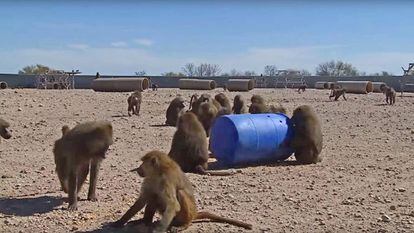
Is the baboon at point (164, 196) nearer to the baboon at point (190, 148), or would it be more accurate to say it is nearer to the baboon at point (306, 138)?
the baboon at point (190, 148)

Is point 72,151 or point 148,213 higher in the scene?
point 72,151

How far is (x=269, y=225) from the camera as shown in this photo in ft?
26.0

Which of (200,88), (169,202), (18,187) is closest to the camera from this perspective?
(169,202)

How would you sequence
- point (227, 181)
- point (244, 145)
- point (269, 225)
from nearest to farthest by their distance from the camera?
point (269, 225) < point (227, 181) < point (244, 145)

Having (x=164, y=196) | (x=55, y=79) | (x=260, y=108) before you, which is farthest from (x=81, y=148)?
(x=55, y=79)

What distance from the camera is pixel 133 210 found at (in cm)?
761

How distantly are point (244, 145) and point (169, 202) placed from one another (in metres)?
5.18

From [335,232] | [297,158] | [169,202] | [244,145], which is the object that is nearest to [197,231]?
[169,202]

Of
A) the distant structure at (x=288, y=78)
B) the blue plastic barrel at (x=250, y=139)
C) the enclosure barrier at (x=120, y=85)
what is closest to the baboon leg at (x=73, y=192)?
the blue plastic barrel at (x=250, y=139)

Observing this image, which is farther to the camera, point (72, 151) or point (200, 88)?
point (200, 88)

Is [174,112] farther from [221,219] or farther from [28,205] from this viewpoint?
[221,219]

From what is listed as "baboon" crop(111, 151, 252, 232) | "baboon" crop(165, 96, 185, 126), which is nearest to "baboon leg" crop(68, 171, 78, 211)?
"baboon" crop(111, 151, 252, 232)

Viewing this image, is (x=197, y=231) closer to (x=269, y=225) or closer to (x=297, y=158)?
(x=269, y=225)

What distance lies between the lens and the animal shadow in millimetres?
8375
